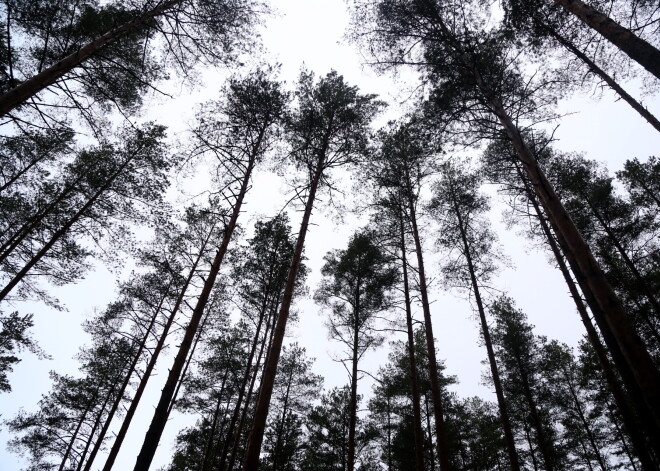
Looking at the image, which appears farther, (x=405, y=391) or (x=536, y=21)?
(x=405, y=391)

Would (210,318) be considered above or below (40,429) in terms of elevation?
above

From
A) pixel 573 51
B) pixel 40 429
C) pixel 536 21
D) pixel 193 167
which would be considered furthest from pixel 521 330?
pixel 40 429

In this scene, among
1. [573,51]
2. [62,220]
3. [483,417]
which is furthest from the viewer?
[483,417]

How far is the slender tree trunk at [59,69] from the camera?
4.55 meters

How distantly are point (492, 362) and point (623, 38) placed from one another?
867cm

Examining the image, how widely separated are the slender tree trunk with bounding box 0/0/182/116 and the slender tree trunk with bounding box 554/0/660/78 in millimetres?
8413

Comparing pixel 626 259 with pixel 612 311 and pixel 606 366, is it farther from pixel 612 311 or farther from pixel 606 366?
pixel 612 311

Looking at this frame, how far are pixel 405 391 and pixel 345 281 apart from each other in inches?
309

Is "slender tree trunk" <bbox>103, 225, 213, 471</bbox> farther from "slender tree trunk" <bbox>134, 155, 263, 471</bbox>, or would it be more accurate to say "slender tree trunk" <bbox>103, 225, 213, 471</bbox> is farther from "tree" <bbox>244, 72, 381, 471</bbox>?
"tree" <bbox>244, 72, 381, 471</bbox>

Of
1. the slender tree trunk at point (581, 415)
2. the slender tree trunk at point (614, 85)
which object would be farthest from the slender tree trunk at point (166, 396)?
the slender tree trunk at point (581, 415)

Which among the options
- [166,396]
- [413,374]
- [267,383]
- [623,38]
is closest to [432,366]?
[413,374]

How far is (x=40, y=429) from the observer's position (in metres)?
15.7

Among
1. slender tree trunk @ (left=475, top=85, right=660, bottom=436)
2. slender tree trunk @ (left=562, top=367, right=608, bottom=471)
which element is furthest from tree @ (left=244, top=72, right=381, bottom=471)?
slender tree trunk @ (left=562, top=367, right=608, bottom=471)

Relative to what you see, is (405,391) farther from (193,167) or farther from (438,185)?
(193,167)
